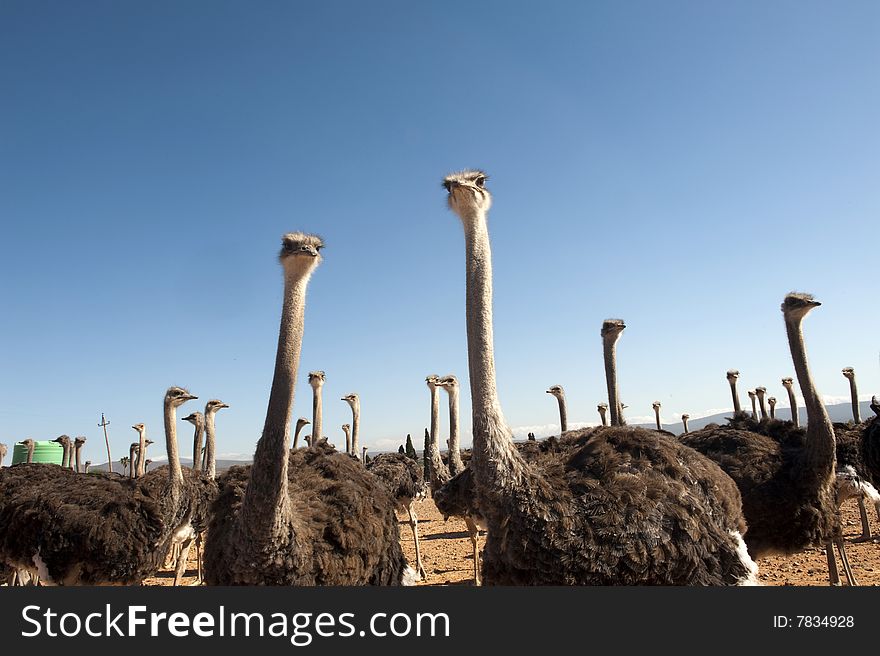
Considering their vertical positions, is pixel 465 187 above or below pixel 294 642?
above

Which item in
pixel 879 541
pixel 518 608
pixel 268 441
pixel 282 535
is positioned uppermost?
pixel 268 441

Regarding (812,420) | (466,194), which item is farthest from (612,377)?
(466,194)

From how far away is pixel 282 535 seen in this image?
148 inches

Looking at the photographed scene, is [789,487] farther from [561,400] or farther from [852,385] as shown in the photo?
[852,385]

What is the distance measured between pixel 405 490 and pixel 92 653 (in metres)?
7.52

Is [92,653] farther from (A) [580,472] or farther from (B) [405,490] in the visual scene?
(B) [405,490]

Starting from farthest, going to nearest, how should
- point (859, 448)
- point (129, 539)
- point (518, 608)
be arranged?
1. point (859, 448)
2. point (129, 539)
3. point (518, 608)

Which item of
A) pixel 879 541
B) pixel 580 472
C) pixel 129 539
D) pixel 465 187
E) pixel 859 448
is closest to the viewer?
pixel 580 472

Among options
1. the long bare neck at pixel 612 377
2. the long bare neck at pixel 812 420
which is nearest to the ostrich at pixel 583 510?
the long bare neck at pixel 812 420

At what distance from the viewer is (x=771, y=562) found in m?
8.78

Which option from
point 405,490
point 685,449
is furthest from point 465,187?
point 405,490

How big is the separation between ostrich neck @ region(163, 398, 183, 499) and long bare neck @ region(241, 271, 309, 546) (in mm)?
3254

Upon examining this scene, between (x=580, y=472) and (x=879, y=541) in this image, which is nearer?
(x=580, y=472)

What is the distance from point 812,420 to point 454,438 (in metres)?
5.26
